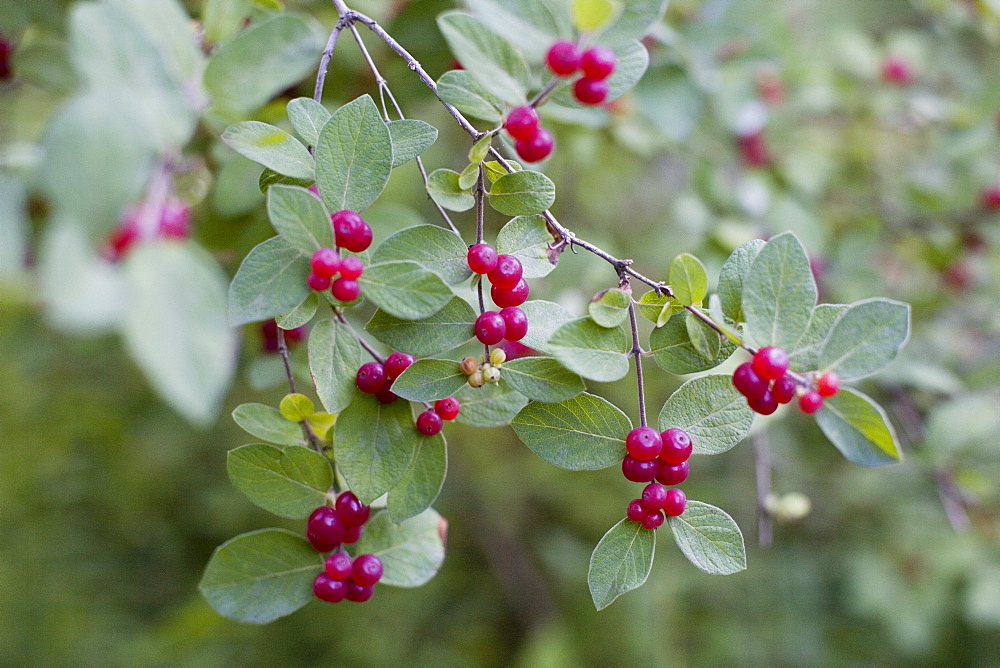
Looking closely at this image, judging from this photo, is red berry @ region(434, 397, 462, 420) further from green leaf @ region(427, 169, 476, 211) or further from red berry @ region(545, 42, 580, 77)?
red berry @ region(545, 42, 580, 77)

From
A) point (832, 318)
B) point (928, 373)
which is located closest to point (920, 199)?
point (928, 373)

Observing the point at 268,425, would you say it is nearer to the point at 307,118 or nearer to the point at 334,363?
the point at 334,363

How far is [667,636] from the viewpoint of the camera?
2092mm

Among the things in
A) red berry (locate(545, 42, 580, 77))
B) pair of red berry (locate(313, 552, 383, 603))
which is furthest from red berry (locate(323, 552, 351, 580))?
red berry (locate(545, 42, 580, 77))

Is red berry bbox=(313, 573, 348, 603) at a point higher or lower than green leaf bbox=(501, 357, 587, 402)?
lower

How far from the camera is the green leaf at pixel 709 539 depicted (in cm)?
63

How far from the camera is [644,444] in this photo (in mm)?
614

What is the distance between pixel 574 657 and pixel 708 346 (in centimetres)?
183

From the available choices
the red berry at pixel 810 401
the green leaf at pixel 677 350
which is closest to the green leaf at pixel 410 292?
the green leaf at pixel 677 350

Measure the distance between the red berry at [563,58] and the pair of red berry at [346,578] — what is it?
50 cm

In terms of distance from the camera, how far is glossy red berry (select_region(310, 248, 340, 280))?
0.52 m

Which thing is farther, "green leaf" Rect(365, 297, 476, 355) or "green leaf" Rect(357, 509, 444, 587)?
"green leaf" Rect(357, 509, 444, 587)

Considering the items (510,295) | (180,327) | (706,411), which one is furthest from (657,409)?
(180,327)

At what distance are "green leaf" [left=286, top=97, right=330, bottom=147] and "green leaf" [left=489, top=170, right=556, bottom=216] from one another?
165 mm
